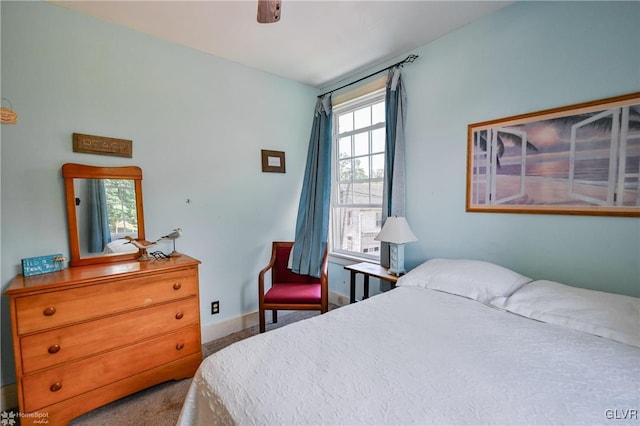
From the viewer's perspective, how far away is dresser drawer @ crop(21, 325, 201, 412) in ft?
4.95

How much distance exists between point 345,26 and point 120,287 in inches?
96.4

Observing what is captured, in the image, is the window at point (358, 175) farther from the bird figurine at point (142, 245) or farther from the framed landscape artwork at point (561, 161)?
the bird figurine at point (142, 245)

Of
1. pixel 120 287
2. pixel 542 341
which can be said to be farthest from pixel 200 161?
pixel 542 341

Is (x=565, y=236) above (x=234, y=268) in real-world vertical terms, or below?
above

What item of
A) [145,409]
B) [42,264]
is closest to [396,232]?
[145,409]

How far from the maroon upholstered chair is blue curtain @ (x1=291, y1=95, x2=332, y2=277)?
11cm

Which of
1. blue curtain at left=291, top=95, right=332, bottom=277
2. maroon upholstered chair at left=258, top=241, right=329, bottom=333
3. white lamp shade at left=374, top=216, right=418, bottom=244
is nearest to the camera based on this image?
white lamp shade at left=374, top=216, right=418, bottom=244

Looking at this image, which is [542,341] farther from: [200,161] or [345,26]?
[200,161]

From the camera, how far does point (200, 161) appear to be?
2.53 meters

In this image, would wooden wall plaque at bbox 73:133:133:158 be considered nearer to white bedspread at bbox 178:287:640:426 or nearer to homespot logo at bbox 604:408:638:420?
white bedspread at bbox 178:287:640:426

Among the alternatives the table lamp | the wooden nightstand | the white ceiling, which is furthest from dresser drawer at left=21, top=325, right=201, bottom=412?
the white ceiling

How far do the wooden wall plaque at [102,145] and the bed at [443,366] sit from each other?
177 cm

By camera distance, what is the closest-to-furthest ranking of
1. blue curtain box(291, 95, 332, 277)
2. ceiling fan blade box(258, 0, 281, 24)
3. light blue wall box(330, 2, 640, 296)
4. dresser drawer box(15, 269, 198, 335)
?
ceiling fan blade box(258, 0, 281, 24)
dresser drawer box(15, 269, 198, 335)
light blue wall box(330, 2, 640, 296)
blue curtain box(291, 95, 332, 277)

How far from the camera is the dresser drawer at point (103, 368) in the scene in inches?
59.4
